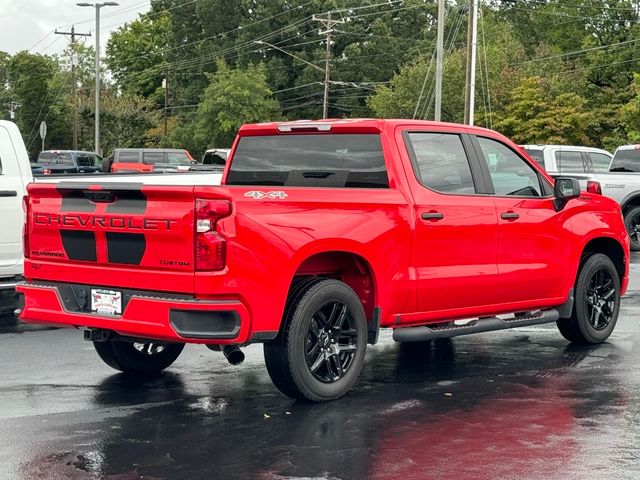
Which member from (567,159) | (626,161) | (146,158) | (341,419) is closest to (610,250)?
(341,419)

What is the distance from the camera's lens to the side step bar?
8.45m

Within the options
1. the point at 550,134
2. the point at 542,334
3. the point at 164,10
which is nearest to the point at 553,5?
the point at 164,10

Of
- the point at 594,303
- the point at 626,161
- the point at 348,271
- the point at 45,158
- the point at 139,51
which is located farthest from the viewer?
the point at 139,51

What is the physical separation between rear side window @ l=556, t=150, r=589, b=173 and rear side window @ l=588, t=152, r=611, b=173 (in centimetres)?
29

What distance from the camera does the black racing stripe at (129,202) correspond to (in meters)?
7.42

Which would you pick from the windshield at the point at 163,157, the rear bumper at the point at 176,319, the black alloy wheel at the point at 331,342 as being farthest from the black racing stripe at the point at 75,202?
the windshield at the point at 163,157

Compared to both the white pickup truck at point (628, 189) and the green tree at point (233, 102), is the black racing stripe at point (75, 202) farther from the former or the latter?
the green tree at point (233, 102)

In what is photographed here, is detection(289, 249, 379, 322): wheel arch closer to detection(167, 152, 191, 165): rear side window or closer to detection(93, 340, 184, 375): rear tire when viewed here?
detection(93, 340, 184, 375): rear tire

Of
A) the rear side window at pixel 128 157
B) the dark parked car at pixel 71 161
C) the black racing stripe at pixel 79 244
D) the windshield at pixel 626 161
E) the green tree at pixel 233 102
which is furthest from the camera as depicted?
the green tree at pixel 233 102

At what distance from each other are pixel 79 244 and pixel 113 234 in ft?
1.18

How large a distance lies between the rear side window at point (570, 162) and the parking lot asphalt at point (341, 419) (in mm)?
12893

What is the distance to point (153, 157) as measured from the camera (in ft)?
146

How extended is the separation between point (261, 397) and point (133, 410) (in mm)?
923

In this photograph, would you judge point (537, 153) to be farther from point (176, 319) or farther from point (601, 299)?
point (176, 319)
